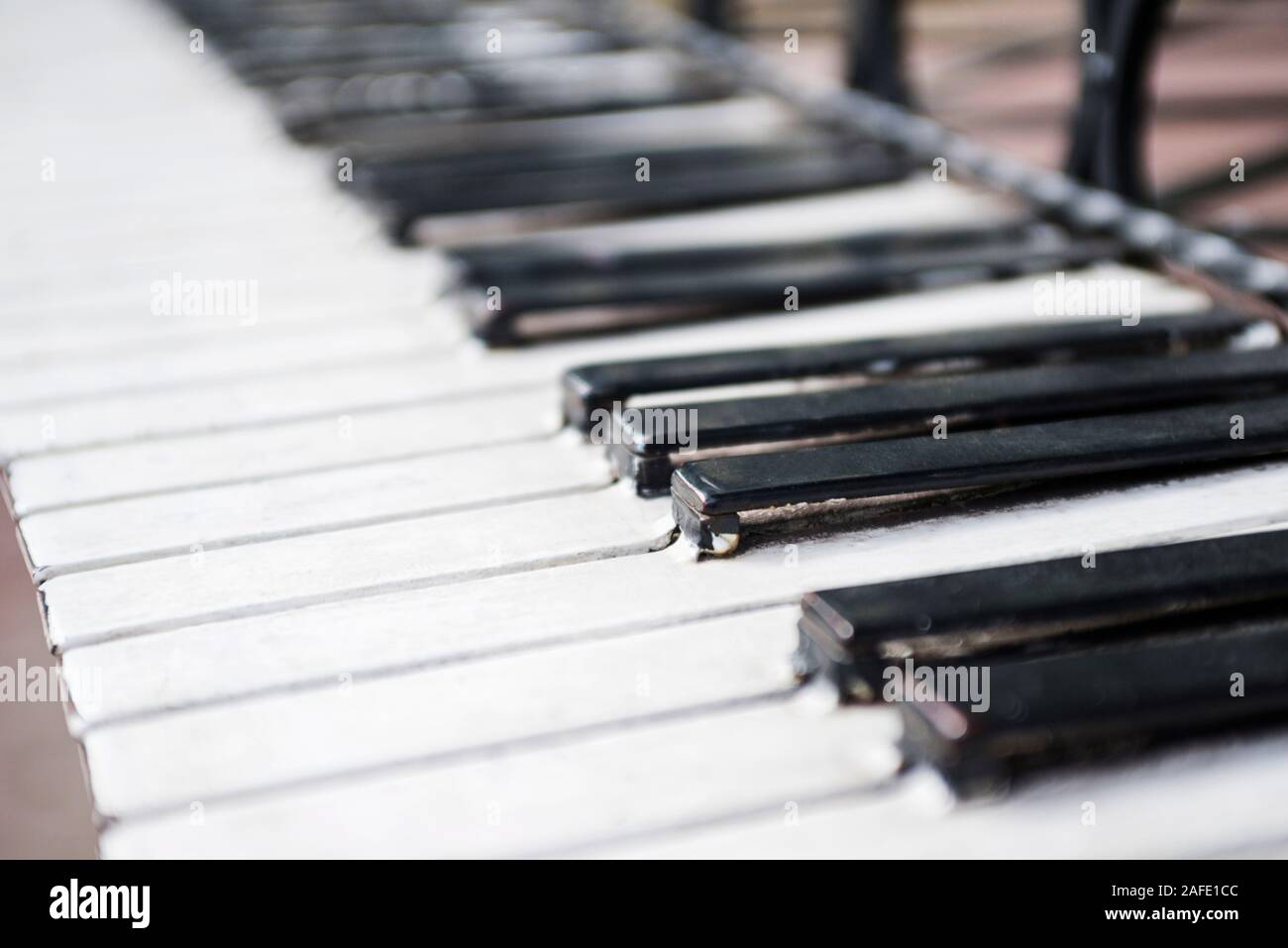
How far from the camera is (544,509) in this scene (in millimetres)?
841

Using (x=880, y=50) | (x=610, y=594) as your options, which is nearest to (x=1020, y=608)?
(x=610, y=594)

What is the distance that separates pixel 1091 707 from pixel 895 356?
50 cm

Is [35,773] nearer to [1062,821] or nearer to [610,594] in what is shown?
[610,594]

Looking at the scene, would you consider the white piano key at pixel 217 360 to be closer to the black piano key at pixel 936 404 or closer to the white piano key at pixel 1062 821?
the black piano key at pixel 936 404

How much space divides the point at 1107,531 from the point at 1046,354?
0.96 feet

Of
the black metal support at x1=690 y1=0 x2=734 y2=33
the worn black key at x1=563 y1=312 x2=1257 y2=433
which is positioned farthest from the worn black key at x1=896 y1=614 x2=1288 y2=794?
the black metal support at x1=690 y1=0 x2=734 y2=33

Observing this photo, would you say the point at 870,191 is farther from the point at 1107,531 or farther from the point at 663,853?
the point at 663,853

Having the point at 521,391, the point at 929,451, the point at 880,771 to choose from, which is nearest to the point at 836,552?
the point at 929,451

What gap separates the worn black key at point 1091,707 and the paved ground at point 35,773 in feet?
5.02

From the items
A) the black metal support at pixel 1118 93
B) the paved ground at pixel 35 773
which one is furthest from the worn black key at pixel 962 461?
the paved ground at pixel 35 773

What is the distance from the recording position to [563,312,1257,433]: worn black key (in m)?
0.97

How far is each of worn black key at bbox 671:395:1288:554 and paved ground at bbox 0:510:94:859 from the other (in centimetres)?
133

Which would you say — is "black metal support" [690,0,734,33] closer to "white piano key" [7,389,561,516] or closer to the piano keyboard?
the piano keyboard

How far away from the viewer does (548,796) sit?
57 centimetres
